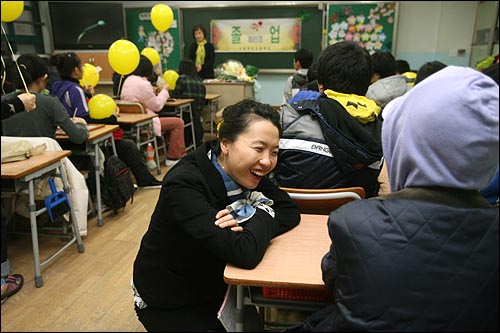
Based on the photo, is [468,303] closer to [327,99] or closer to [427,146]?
[427,146]

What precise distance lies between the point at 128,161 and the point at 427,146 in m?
3.27

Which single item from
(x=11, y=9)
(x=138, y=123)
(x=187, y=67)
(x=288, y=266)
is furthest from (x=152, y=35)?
(x=11, y=9)

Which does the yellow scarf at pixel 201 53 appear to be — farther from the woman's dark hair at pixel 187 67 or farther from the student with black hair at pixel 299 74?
the student with black hair at pixel 299 74

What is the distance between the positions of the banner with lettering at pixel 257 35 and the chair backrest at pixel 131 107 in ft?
10.6

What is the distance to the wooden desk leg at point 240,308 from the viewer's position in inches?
35.5

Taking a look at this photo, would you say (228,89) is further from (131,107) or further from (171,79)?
(131,107)

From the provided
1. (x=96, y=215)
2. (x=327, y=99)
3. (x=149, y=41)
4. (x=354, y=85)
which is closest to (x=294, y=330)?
(x=327, y=99)

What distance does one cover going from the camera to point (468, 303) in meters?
0.66

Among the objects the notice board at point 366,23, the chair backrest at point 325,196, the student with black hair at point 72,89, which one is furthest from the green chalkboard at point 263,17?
the chair backrest at point 325,196

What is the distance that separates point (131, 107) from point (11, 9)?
3572 millimetres

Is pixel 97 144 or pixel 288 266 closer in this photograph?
pixel 288 266

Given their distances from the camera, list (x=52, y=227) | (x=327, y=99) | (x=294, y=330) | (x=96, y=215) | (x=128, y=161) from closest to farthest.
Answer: (x=294, y=330)
(x=327, y=99)
(x=52, y=227)
(x=96, y=215)
(x=128, y=161)

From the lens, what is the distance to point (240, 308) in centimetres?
95

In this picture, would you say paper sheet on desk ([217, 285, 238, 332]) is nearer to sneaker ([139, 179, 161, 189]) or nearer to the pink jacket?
sneaker ([139, 179, 161, 189])
